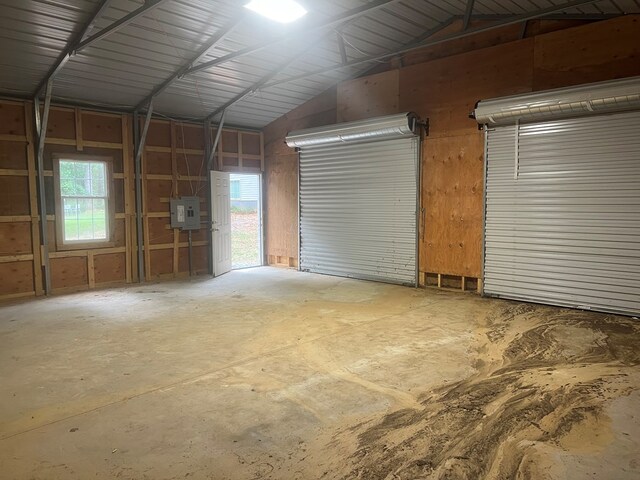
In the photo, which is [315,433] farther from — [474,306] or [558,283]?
[558,283]

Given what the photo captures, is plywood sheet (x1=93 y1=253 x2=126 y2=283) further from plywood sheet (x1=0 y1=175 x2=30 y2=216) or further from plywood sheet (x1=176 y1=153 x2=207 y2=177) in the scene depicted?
plywood sheet (x1=176 y1=153 x2=207 y2=177)

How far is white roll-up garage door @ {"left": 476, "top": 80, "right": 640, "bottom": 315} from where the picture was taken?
208 inches

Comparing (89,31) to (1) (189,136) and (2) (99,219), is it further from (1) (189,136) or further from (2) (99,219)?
(1) (189,136)

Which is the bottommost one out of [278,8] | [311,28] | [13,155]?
[13,155]

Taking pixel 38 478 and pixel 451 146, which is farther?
pixel 451 146

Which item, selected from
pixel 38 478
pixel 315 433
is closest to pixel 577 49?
pixel 315 433

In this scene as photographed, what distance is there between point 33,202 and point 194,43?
347 cm

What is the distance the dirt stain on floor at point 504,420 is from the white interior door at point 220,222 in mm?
5598

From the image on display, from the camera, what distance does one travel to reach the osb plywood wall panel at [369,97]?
24.5 ft

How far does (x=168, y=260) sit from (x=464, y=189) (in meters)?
5.44

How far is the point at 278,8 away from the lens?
4.94m

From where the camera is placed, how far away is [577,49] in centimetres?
562

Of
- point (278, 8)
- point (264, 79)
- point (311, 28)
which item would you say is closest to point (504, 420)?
point (311, 28)

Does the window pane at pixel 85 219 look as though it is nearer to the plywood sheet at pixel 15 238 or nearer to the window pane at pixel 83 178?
the window pane at pixel 83 178
